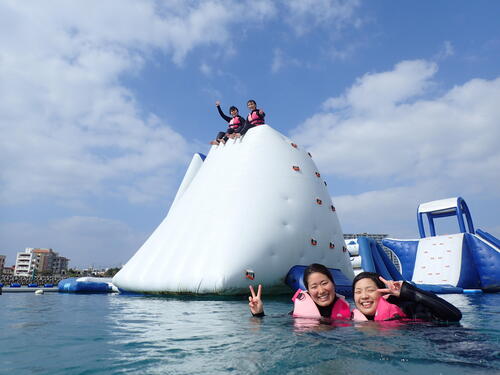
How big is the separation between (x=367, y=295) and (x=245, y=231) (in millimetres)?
3854

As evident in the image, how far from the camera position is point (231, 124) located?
28.7 ft

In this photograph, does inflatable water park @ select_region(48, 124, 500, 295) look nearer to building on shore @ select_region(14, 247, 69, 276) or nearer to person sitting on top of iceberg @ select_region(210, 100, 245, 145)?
person sitting on top of iceberg @ select_region(210, 100, 245, 145)

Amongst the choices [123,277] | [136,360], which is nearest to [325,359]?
[136,360]

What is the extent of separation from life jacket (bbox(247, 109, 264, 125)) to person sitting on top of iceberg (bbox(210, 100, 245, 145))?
0.74 feet

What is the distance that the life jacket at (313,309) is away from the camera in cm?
298

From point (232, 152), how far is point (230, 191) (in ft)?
4.31

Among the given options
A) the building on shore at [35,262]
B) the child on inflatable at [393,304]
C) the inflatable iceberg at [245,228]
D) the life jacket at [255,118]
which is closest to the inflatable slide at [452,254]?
the inflatable iceberg at [245,228]

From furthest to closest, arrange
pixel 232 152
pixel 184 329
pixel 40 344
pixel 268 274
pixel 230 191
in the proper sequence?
pixel 232 152, pixel 230 191, pixel 268 274, pixel 184 329, pixel 40 344

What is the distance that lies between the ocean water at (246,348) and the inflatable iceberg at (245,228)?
308 centimetres

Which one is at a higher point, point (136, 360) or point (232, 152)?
point (232, 152)

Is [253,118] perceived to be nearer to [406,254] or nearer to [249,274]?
[249,274]

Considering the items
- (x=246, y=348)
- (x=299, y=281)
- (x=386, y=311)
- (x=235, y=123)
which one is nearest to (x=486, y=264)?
(x=299, y=281)

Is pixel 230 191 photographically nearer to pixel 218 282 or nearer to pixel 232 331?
pixel 218 282

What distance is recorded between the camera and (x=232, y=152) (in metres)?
8.05
